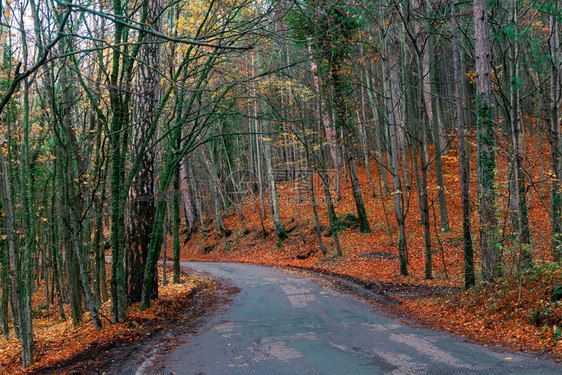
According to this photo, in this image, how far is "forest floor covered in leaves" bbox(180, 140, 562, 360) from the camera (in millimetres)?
6199

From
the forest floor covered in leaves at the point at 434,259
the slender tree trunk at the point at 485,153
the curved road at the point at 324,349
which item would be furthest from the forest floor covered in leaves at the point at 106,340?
the slender tree trunk at the point at 485,153

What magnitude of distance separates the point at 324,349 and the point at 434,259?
1174cm

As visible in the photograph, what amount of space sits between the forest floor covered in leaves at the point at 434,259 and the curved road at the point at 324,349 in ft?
2.71

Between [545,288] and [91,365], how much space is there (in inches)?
291

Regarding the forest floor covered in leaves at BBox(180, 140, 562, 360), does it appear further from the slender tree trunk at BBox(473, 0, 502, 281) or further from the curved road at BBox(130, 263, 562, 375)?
the curved road at BBox(130, 263, 562, 375)

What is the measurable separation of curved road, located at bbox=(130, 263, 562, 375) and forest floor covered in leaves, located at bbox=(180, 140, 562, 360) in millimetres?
825

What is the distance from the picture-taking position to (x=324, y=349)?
5.50 meters

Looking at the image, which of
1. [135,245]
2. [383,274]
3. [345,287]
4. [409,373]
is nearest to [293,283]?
[345,287]

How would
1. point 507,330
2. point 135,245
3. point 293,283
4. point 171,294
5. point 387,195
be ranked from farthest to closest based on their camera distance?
point 387,195 < point 293,283 < point 171,294 < point 135,245 < point 507,330

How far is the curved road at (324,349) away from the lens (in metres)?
4.59

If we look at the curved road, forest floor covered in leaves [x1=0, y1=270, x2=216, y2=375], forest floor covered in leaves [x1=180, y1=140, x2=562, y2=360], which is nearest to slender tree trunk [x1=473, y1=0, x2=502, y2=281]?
forest floor covered in leaves [x1=180, y1=140, x2=562, y2=360]

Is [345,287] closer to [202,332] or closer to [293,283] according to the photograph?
[293,283]

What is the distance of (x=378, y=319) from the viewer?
7.45m

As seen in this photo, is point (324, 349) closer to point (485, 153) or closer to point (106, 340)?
point (106, 340)
